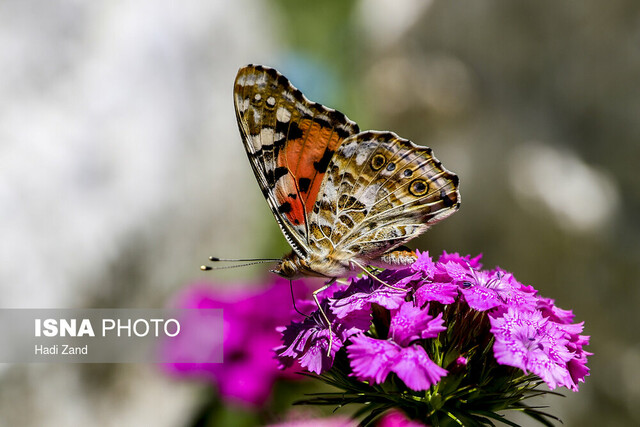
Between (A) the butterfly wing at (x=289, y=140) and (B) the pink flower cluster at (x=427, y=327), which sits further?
(A) the butterfly wing at (x=289, y=140)

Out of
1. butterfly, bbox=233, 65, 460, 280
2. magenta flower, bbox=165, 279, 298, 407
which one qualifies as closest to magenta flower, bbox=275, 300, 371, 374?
butterfly, bbox=233, 65, 460, 280

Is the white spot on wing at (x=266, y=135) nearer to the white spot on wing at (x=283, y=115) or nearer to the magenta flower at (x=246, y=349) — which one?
the white spot on wing at (x=283, y=115)

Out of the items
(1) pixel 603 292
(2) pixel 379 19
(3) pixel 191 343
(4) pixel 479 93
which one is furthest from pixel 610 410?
(2) pixel 379 19

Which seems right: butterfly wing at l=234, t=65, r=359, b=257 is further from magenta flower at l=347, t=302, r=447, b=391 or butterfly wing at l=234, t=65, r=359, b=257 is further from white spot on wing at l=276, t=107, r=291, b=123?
magenta flower at l=347, t=302, r=447, b=391

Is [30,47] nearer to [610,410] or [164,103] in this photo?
[164,103]

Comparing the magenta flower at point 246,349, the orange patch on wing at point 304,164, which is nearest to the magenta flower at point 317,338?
the orange patch on wing at point 304,164

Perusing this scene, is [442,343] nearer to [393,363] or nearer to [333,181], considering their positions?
[393,363]
